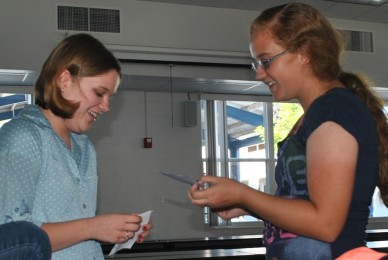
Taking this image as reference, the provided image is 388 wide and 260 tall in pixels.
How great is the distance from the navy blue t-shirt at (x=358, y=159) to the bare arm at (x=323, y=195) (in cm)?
4

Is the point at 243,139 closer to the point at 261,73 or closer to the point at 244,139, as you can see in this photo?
the point at 244,139

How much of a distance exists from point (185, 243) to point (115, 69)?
4.84 m

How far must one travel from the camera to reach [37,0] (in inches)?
256

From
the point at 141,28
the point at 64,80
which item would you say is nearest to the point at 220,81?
the point at 141,28

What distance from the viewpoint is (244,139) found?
9852mm

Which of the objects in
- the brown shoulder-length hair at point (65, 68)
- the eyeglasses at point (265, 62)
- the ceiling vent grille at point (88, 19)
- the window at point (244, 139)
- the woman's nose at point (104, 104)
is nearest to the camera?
the eyeglasses at point (265, 62)

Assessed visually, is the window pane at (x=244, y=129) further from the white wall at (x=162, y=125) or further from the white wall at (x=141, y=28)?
the white wall at (x=141, y=28)

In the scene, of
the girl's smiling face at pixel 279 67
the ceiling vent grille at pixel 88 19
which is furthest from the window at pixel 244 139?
the girl's smiling face at pixel 279 67

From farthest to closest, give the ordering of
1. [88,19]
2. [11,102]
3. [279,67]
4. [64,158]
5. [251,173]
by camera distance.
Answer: [251,173] → [11,102] → [88,19] → [64,158] → [279,67]

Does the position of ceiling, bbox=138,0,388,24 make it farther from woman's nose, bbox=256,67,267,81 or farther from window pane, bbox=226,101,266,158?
woman's nose, bbox=256,67,267,81

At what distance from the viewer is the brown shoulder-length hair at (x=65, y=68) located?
1718mm

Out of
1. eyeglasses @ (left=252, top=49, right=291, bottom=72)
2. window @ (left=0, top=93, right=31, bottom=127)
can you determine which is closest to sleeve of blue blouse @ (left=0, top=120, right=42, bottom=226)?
eyeglasses @ (left=252, top=49, right=291, bottom=72)

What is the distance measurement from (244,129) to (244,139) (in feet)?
0.65

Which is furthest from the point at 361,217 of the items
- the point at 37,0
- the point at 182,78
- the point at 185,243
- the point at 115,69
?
the point at 182,78
